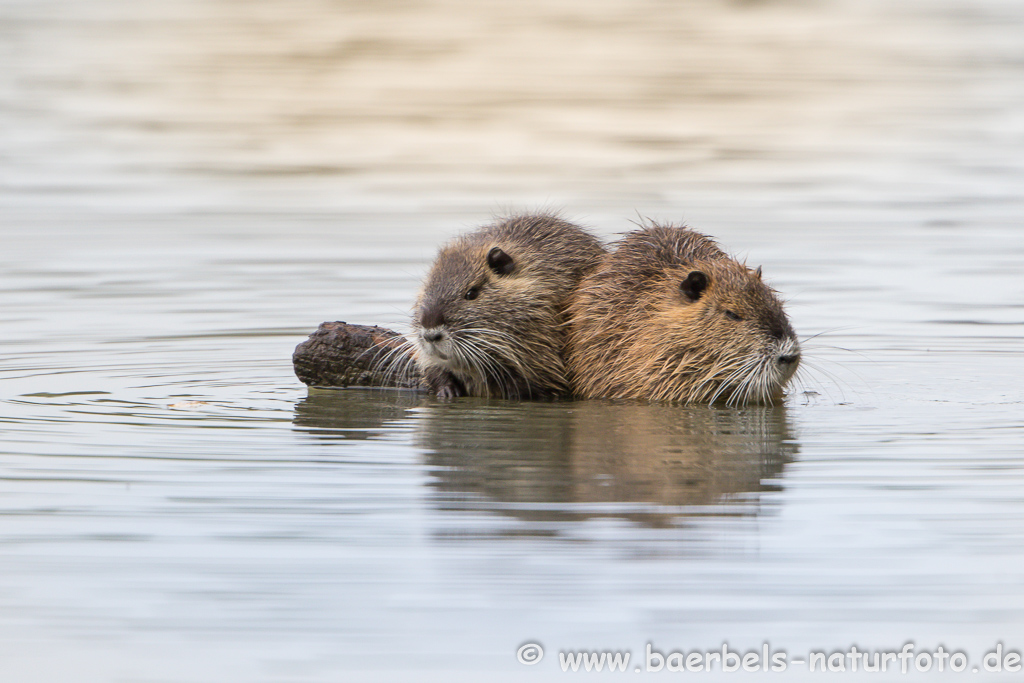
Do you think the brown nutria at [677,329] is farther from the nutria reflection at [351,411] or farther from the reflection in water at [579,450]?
the nutria reflection at [351,411]

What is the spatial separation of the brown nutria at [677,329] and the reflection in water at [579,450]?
0.40ft

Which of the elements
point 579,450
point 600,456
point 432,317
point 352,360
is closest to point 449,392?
point 432,317

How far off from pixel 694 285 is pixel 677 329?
0.71 feet

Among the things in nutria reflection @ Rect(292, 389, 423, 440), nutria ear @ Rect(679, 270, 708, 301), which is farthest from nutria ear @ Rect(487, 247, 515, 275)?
nutria ear @ Rect(679, 270, 708, 301)

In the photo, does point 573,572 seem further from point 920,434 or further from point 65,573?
point 920,434

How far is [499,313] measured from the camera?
688 cm

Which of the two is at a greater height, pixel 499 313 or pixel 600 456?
pixel 499 313

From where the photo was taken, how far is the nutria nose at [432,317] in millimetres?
6777

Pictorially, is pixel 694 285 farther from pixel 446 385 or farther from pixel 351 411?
pixel 351 411

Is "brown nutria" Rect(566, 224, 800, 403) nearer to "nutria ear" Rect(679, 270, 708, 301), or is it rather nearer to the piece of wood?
"nutria ear" Rect(679, 270, 708, 301)

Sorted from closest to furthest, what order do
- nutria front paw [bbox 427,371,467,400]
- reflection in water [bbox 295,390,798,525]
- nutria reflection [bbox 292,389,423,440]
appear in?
reflection in water [bbox 295,390,798,525], nutria reflection [bbox 292,389,423,440], nutria front paw [bbox 427,371,467,400]

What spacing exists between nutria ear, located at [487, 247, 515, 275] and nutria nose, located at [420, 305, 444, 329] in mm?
377

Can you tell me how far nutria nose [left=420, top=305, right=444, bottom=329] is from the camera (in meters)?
6.78

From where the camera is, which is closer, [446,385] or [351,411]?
[351,411]
